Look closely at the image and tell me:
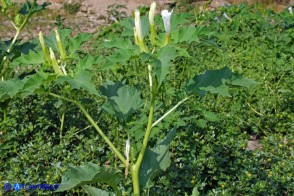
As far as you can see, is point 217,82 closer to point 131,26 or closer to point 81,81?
point 131,26

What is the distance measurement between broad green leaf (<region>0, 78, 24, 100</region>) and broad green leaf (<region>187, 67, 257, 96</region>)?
0.69m

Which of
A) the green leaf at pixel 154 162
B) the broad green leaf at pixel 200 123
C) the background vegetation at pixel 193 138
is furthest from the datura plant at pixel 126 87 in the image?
the broad green leaf at pixel 200 123

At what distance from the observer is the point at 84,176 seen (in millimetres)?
2330

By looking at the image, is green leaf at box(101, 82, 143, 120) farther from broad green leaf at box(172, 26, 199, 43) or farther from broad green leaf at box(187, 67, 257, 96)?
broad green leaf at box(172, 26, 199, 43)

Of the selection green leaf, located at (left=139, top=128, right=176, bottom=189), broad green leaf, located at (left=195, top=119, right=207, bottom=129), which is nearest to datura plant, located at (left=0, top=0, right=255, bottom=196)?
green leaf, located at (left=139, top=128, right=176, bottom=189)

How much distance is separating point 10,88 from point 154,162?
2.28ft

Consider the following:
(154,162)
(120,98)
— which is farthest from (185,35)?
(154,162)

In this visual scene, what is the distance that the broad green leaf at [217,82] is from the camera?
8.25 ft

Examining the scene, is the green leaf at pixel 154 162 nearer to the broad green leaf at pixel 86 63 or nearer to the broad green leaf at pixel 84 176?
the broad green leaf at pixel 84 176

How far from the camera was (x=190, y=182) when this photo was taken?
3279 mm

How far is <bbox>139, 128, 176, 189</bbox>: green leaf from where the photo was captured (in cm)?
263

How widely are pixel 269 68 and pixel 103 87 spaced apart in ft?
8.36

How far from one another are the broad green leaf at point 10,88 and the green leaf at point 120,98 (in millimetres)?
416

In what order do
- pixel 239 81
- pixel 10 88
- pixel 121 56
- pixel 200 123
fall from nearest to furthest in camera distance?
1. pixel 121 56
2. pixel 10 88
3. pixel 239 81
4. pixel 200 123
